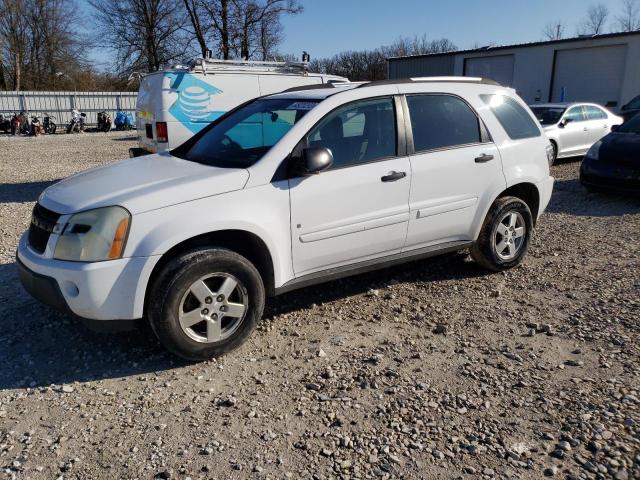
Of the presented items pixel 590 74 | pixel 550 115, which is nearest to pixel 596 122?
pixel 550 115

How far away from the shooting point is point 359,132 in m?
4.21

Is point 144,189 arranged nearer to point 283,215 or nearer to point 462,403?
point 283,215

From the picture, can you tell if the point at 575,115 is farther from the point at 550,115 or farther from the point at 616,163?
the point at 616,163

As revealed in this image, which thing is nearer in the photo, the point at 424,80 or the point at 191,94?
the point at 424,80

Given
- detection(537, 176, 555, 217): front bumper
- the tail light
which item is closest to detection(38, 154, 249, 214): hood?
detection(537, 176, 555, 217): front bumper

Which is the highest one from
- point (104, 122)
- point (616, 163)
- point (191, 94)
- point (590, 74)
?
point (590, 74)

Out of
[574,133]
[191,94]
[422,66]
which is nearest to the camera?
[191,94]

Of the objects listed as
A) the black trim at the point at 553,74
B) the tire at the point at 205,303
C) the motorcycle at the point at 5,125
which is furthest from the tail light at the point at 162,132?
the motorcycle at the point at 5,125

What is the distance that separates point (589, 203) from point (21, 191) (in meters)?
10.1

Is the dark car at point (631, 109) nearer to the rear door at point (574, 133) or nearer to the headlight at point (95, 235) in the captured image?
the rear door at point (574, 133)

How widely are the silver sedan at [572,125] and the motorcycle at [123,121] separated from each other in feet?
76.6

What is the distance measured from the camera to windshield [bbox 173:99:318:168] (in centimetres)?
398

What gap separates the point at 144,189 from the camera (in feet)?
11.4

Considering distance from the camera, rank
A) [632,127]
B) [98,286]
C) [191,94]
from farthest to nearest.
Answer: [632,127], [191,94], [98,286]
